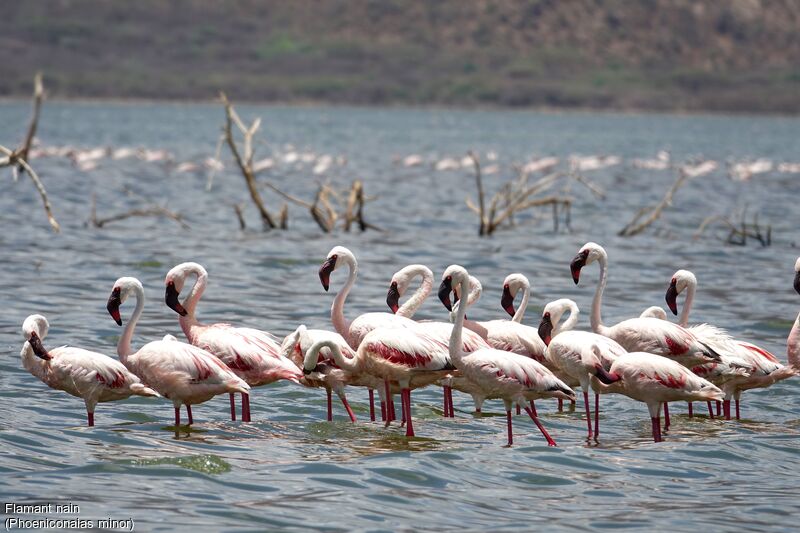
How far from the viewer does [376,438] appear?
9.48 m

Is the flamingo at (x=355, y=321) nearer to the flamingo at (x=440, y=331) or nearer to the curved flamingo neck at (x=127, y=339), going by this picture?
the flamingo at (x=440, y=331)

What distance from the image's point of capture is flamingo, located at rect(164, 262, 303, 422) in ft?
31.2

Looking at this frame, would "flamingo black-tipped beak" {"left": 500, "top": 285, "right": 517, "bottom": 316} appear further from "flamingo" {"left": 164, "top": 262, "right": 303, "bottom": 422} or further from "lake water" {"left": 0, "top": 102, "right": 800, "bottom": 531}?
"flamingo" {"left": 164, "top": 262, "right": 303, "bottom": 422}

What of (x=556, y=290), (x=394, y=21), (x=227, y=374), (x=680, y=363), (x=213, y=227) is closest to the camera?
(x=227, y=374)

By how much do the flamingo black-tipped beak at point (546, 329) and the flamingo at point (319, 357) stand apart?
1467 millimetres

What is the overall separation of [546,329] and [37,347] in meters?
3.76

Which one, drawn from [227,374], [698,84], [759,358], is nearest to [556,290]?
[759,358]

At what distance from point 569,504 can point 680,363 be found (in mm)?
2391

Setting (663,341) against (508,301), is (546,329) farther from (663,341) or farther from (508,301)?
(663,341)

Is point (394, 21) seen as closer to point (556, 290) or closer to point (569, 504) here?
point (556, 290)

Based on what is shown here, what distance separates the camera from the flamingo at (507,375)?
354 inches

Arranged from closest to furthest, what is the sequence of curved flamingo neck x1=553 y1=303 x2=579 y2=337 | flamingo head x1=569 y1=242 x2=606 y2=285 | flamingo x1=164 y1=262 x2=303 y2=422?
1. flamingo x1=164 y1=262 x2=303 y2=422
2. curved flamingo neck x1=553 y1=303 x2=579 y2=337
3. flamingo head x1=569 y1=242 x2=606 y2=285

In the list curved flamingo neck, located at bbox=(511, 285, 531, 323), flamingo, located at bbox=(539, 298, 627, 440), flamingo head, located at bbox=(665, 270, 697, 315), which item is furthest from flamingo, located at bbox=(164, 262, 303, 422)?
flamingo head, located at bbox=(665, 270, 697, 315)

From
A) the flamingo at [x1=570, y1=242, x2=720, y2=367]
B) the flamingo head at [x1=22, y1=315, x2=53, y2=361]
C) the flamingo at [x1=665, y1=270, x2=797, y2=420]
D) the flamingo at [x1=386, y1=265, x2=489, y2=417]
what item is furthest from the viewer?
the flamingo at [x1=665, y1=270, x2=797, y2=420]
